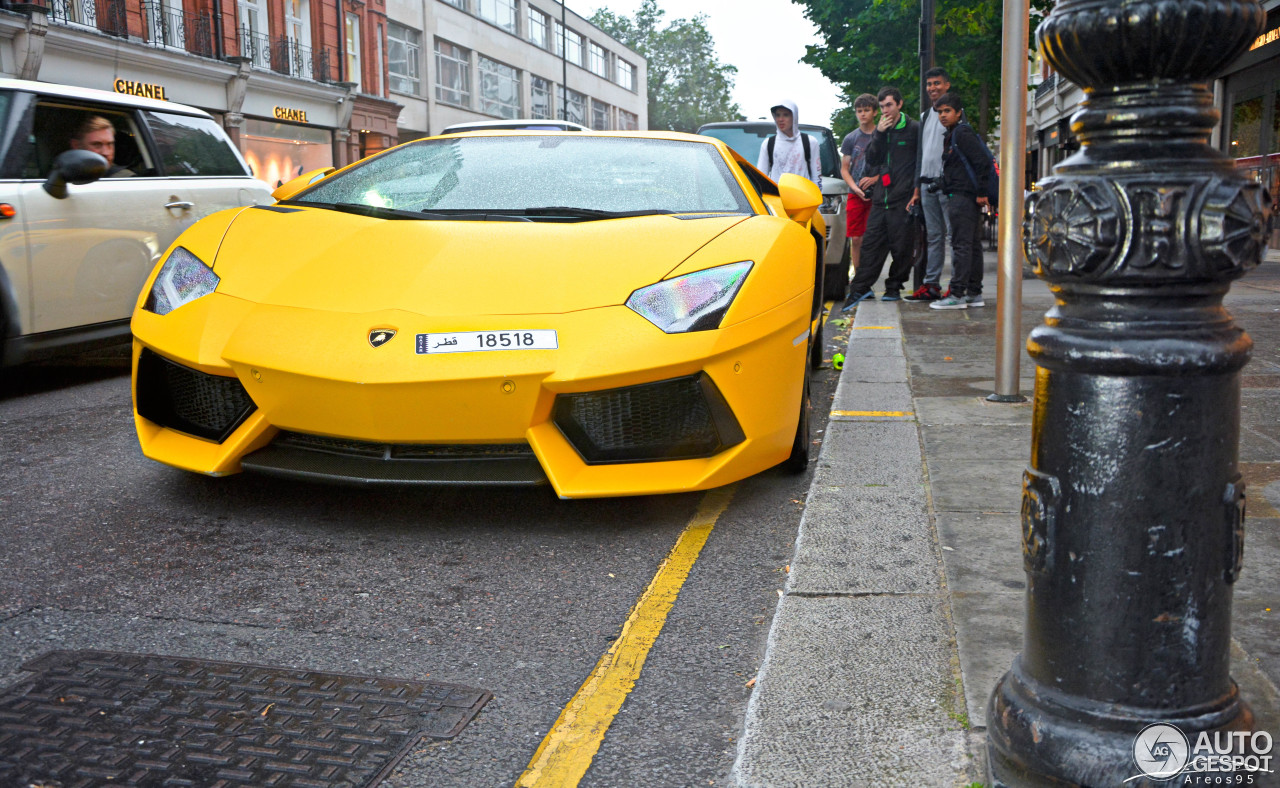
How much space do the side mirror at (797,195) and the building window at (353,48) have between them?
33.3m

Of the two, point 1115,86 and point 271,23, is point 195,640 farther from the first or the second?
point 271,23

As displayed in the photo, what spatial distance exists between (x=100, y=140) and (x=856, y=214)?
6.75 m

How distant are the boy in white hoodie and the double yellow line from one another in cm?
729

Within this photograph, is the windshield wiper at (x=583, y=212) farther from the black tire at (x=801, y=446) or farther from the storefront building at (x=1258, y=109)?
the storefront building at (x=1258, y=109)

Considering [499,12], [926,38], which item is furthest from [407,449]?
[499,12]

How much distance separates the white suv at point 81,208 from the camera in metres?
5.69

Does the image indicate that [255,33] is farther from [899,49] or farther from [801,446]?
[801,446]

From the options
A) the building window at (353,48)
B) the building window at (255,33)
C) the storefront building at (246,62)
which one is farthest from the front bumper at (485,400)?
the building window at (353,48)

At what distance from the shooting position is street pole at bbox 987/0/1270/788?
1.59 meters

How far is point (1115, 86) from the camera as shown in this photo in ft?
5.47

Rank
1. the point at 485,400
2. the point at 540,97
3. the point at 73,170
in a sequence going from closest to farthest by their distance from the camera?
the point at 485,400, the point at 73,170, the point at 540,97

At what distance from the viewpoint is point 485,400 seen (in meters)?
3.27

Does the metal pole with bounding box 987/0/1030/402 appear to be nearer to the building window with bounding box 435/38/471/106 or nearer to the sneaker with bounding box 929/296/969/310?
the sneaker with bounding box 929/296/969/310

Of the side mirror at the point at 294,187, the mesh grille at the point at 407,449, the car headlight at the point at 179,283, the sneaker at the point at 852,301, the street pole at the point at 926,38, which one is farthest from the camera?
the street pole at the point at 926,38
